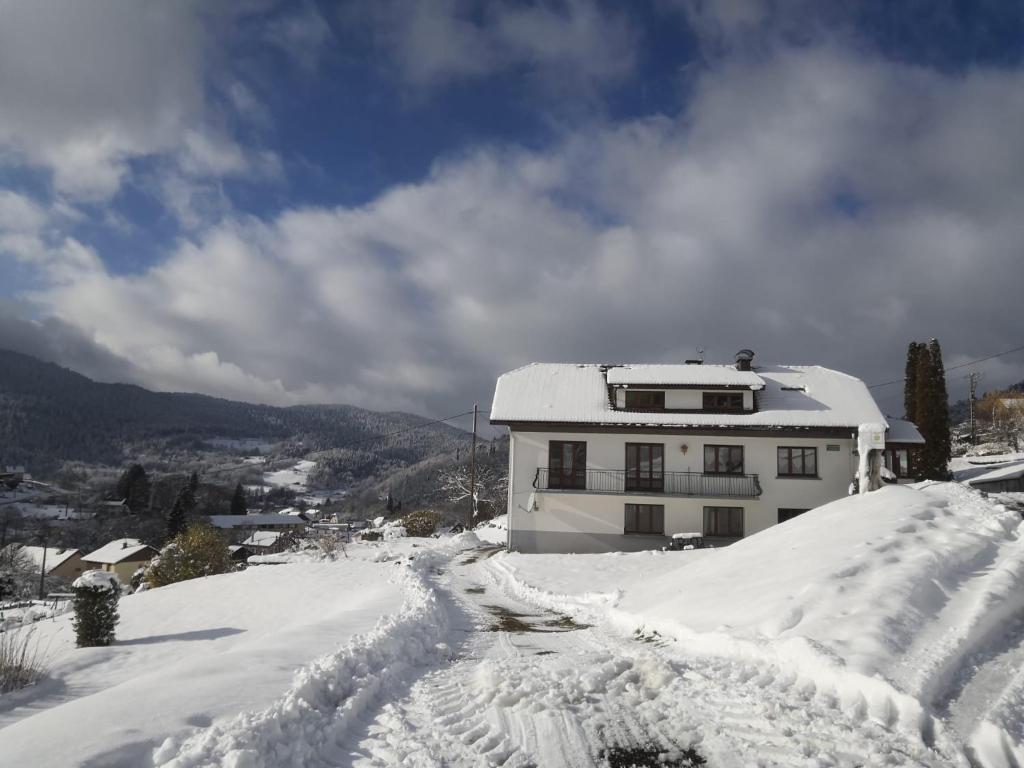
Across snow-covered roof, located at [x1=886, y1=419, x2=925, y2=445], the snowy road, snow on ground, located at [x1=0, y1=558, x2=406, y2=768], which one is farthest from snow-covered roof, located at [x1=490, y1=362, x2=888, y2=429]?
the snowy road

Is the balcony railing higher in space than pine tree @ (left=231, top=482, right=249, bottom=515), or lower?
higher

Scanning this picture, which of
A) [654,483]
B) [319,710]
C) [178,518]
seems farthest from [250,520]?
[319,710]

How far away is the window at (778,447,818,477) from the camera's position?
85.7 feet

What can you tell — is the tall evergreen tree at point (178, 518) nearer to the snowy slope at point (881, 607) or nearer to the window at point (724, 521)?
the window at point (724, 521)

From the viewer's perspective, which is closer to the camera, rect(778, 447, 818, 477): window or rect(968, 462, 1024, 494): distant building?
rect(778, 447, 818, 477): window

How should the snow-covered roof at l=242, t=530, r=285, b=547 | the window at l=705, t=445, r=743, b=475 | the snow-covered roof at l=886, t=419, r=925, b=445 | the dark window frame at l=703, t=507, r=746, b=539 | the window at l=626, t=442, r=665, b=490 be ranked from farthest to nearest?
the snow-covered roof at l=242, t=530, r=285, b=547, the snow-covered roof at l=886, t=419, r=925, b=445, the window at l=705, t=445, r=743, b=475, the window at l=626, t=442, r=665, b=490, the dark window frame at l=703, t=507, r=746, b=539

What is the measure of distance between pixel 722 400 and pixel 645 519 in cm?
650

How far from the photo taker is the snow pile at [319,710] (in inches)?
168

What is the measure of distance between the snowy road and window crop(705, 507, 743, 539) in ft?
63.1

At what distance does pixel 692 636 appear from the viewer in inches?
328

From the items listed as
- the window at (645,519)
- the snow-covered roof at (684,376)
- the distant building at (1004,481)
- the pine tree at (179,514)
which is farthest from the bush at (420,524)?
the pine tree at (179,514)

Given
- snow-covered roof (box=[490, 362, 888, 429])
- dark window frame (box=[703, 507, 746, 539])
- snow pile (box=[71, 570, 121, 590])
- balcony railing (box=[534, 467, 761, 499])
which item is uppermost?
snow-covered roof (box=[490, 362, 888, 429])

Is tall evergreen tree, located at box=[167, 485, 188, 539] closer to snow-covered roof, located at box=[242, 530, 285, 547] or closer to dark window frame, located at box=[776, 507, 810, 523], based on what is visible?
snow-covered roof, located at box=[242, 530, 285, 547]

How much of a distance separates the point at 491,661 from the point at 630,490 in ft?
61.5
